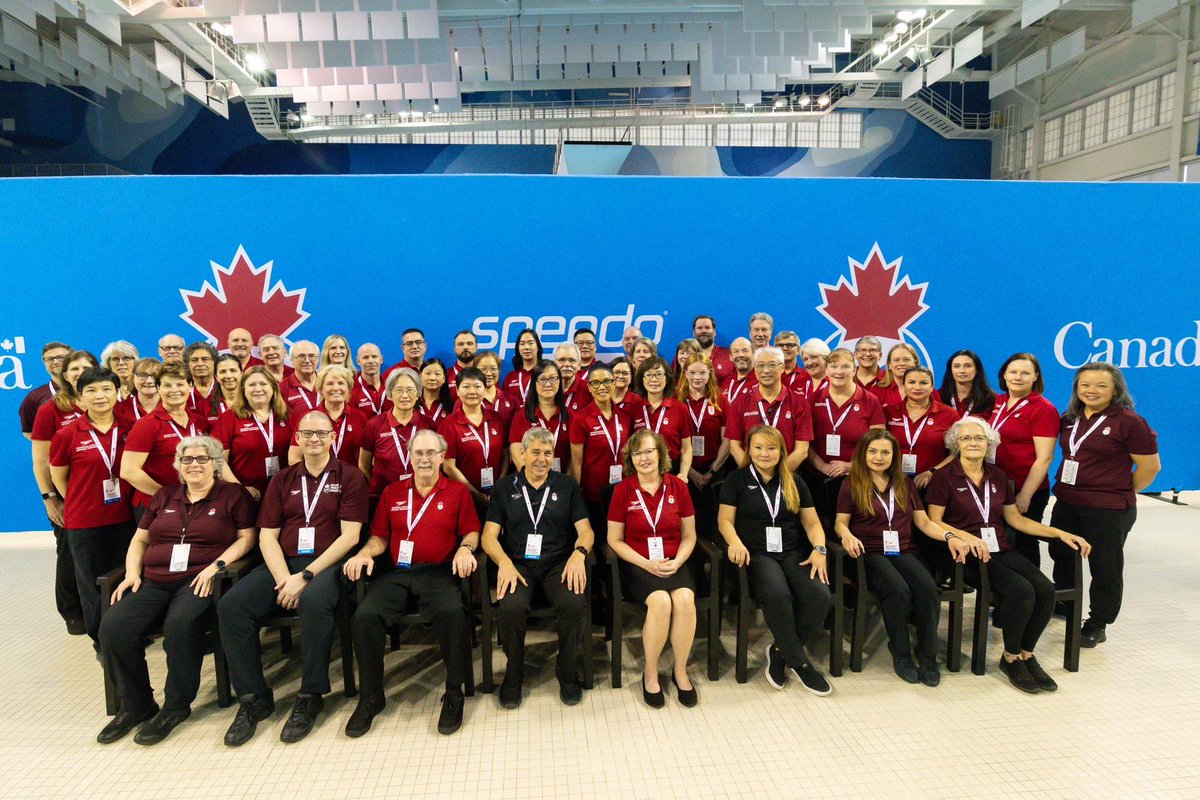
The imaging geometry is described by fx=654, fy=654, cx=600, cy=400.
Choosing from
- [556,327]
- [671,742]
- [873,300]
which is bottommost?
[671,742]

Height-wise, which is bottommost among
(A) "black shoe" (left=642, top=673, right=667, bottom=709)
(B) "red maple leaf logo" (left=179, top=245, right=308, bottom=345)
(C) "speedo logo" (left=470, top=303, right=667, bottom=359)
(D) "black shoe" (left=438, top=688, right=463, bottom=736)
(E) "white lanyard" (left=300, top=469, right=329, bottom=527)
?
(A) "black shoe" (left=642, top=673, right=667, bottom=709)

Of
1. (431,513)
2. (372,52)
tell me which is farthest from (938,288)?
(372,52)

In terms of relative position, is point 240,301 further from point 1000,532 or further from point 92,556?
point 1000,532

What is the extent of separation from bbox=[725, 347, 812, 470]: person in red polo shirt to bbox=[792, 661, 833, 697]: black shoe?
2.98 feet

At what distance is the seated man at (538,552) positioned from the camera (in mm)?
2553

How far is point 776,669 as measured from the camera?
271 centimetres

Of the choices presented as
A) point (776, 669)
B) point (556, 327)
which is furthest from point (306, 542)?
point (556, 327)

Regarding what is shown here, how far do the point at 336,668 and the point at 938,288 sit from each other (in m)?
4.50

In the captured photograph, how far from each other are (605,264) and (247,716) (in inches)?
129

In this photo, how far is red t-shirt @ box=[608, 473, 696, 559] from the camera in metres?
2.73

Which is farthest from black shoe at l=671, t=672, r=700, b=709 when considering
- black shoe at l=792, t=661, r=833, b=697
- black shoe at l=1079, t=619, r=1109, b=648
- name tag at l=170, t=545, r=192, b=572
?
name tag at l=170, t=545, r=192, b=572

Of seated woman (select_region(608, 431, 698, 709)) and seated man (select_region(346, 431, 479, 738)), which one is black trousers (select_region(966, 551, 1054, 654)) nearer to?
seated woman (select_region(608, 431, 698, 709))

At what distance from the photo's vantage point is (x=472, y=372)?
10.0 feet

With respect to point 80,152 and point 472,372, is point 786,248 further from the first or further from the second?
point 80,152
